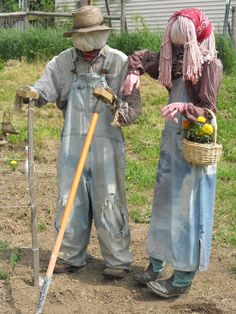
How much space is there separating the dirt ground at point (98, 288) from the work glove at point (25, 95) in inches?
45.8

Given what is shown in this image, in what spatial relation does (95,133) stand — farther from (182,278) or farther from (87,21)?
(182,278)

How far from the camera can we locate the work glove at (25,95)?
13.0ft

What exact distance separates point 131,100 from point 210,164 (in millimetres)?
629

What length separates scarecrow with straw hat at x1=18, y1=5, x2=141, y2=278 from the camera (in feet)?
13.5

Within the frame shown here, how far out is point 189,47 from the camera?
371 cm

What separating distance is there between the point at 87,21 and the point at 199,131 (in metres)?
0.98

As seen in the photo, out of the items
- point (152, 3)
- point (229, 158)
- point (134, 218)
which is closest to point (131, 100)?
point (134, 218)

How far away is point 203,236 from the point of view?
3.98 m

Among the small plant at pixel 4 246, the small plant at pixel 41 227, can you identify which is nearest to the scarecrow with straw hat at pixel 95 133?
the small plant at pixel 4 246

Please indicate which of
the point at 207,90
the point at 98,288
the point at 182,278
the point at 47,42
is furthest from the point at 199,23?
the point at 47,42

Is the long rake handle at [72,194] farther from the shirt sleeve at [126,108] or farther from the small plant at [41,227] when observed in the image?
the small plant at [41,227]

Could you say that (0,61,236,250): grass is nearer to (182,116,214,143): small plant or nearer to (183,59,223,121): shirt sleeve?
(182,116,214,143): small plant

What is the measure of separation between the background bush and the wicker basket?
28.8 ft

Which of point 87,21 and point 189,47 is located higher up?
point 87,21
